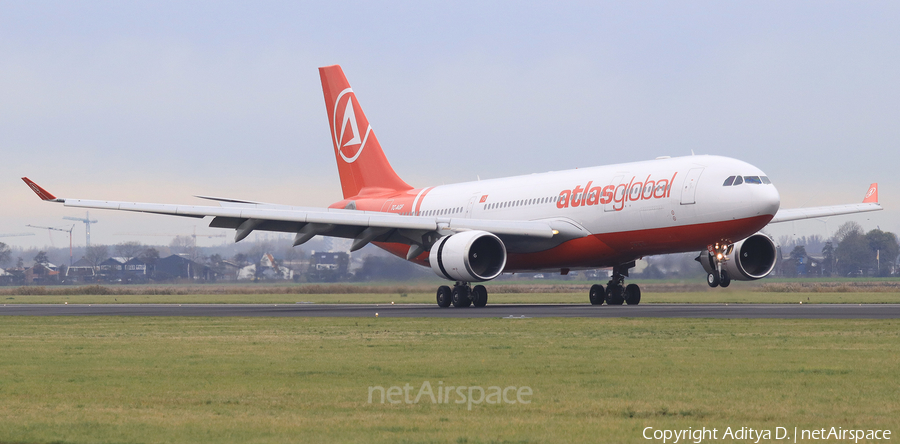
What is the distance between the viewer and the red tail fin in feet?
147

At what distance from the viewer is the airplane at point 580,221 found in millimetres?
30531

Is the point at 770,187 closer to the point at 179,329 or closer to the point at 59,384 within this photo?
the point at 179,329

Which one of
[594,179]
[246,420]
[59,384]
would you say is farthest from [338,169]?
[246,420]

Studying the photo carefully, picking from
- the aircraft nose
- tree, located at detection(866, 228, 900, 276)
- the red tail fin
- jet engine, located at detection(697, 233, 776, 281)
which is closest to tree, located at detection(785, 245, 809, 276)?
tree, located at detection(866, 228, 900, 276)

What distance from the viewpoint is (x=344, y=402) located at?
10891 mm

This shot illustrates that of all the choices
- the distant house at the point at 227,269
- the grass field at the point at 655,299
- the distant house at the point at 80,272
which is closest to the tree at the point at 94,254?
the distant house at the point at 80,272

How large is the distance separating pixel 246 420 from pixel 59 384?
4.00m

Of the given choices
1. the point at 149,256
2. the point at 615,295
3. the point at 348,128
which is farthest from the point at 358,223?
the point at 149,256

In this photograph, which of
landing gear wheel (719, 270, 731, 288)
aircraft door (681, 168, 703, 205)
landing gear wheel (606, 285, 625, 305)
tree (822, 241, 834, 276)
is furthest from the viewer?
tree (822, 241, 834, 276)

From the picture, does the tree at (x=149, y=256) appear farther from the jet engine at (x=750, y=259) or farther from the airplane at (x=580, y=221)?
the jet engine at (x=750, y=259)

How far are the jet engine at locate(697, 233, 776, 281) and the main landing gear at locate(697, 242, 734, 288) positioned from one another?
59 centimetres

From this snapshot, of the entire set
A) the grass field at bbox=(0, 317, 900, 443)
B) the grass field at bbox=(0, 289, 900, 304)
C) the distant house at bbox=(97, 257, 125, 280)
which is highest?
the distant house at bbox=(97, 257, 125, 280)

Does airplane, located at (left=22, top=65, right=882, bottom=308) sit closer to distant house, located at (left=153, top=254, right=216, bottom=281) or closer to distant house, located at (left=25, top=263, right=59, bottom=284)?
distant house, located at (left=153, top=254, right=216, bottom=281)

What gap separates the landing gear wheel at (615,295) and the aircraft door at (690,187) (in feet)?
19.4
